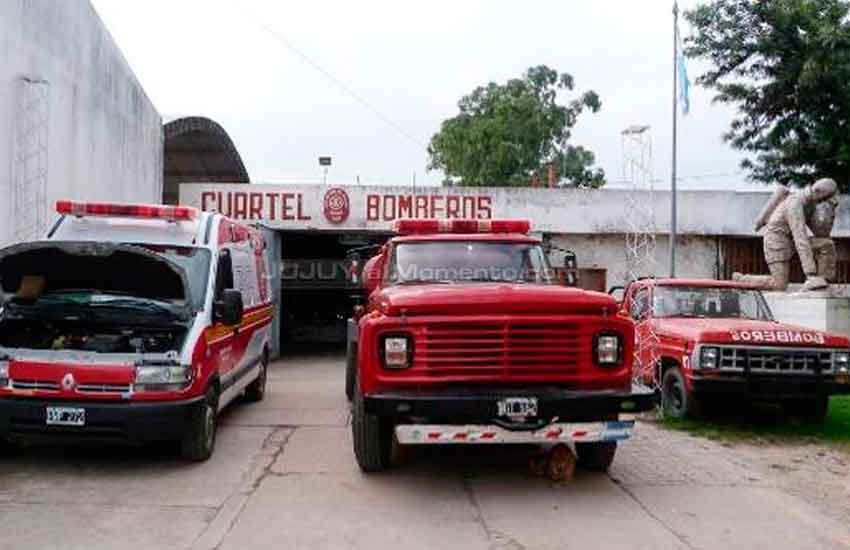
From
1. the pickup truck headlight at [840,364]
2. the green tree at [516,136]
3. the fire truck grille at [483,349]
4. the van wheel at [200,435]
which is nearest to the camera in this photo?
the fire truck grille at [483,349]

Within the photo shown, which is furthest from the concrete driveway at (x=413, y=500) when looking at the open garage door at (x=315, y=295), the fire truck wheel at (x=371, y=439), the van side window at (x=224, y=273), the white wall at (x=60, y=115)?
the open garage door at (x=315, y=295)

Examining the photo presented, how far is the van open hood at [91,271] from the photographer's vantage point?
8.02 metres

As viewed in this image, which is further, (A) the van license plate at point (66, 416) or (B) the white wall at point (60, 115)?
(B) the white wall at point (60, 115)

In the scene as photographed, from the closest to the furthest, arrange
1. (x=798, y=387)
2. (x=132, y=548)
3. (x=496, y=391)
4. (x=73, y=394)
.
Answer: (x=132, y=548) → (x=496, y=391) → (x=73, y=394) → (x=798, y=387)

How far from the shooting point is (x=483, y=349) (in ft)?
21.5

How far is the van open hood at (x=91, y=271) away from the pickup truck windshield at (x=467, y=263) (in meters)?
2.07

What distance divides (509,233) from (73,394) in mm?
4430

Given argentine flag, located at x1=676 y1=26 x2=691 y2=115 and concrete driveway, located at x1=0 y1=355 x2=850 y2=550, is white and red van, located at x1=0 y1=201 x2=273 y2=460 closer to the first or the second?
concrete driveway, located at x1=0 y1=355 x2=850 y2=550

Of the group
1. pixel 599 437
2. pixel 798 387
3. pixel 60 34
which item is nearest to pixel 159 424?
pixel 599 437

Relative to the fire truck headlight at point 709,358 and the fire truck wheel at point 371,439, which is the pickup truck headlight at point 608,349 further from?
the fire truck headlight at point 709,358

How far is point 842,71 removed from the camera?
20.6 metres

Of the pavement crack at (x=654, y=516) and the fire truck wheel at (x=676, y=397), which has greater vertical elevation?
the fire truck wheel at (x=676, y=397)

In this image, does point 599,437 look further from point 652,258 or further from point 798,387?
point 652,258

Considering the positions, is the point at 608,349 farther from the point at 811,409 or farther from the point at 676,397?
the point at 811,409
